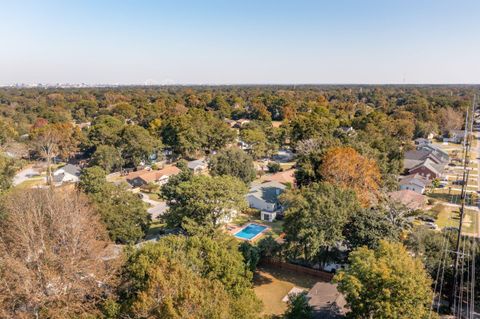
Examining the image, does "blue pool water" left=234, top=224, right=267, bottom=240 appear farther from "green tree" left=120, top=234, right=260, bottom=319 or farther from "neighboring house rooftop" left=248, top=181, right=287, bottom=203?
"green tree" left=120, top=234, right=260, bottom=319

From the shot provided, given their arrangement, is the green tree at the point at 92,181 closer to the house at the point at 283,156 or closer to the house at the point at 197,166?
the house at the point at 197,166

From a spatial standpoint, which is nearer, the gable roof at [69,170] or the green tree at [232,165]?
the green tree at [232,165]

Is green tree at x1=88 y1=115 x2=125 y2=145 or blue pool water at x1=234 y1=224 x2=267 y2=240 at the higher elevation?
green tree at x1=88 y1=115 x2=125 y2=145

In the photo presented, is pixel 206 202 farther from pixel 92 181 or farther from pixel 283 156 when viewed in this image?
pixel 283 156

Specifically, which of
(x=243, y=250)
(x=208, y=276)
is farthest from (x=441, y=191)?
(x=208, y=276)

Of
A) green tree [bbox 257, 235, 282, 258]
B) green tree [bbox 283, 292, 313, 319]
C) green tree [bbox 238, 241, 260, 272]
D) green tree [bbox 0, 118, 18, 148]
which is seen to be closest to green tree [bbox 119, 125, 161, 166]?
green tree [bbox 0, 118, 18, 148]

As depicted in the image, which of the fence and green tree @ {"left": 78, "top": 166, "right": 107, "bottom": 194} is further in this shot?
green tree @ {"left": 78, "top": 166, "right": 107, "bottom": 194}

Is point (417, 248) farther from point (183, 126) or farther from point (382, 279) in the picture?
point (183, 126)

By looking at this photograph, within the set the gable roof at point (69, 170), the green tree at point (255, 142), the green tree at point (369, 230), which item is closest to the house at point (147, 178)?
the gable roof at point (69, 170)
